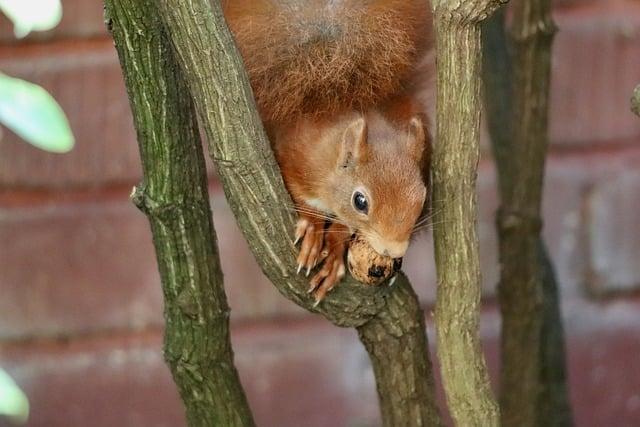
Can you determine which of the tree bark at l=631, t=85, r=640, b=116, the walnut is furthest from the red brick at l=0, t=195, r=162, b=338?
the tree bark at l=631, t=85, r=640, b=116

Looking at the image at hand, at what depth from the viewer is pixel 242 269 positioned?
8.07 ft

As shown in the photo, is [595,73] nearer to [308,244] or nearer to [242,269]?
[242,269]

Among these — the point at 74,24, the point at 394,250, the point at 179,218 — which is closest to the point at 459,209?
the point at 394,250

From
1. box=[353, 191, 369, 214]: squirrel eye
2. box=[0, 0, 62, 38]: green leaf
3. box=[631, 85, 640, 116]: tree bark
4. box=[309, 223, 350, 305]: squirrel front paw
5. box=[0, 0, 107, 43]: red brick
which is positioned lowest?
box=[309, 223, 350, 305]: squirrel front paw

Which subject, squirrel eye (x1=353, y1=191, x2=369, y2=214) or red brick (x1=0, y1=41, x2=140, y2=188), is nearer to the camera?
squirrel eye (x1=353, y1=191, x2=369, y2=214)

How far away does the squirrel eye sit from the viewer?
1381 millimetres

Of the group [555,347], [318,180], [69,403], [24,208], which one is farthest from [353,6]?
[69,403]

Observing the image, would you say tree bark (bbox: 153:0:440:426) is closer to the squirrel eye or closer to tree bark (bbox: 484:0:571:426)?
the squirrel eye

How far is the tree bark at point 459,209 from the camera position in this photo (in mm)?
1138

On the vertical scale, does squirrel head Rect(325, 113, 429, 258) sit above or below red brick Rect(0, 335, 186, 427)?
above

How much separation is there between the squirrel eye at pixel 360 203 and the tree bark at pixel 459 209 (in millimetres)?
124

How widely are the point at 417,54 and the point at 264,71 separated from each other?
228 millimetres

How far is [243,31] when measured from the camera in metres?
1.41

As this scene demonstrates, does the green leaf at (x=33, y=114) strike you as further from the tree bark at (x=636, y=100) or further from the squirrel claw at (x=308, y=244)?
the tree bark at (x=636, y=100)
